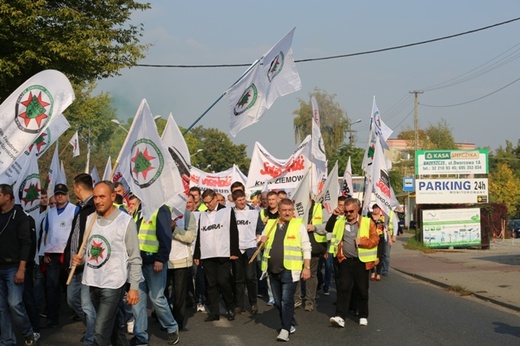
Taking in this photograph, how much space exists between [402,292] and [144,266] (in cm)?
765

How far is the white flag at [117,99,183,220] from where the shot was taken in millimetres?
8781

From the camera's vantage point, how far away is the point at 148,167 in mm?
8898

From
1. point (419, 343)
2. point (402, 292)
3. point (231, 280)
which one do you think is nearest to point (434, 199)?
point (402, 292)

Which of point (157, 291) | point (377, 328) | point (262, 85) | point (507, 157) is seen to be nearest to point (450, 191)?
point (262, 85)

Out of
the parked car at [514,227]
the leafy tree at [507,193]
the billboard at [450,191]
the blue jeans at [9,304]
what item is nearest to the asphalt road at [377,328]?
the blue jeans at [9,304]

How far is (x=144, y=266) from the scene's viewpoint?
9586 millimetres

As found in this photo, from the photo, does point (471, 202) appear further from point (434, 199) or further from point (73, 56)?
A: point (73, 56)

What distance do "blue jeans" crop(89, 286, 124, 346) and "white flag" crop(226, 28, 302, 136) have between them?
316 inches

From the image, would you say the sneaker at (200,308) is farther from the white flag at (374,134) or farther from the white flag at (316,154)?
the white flag at (374,134)

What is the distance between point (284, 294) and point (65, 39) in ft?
35.0

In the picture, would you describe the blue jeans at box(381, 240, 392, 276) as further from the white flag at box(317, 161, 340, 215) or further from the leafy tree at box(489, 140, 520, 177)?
the leafy tree at box(489, 140, 520, 177)

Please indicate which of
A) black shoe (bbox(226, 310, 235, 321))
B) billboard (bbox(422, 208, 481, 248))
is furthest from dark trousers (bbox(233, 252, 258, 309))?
billboard (bbox(422, 208, 481, 248))

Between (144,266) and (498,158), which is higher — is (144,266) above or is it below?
below

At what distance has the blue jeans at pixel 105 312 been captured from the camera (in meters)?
7.34
